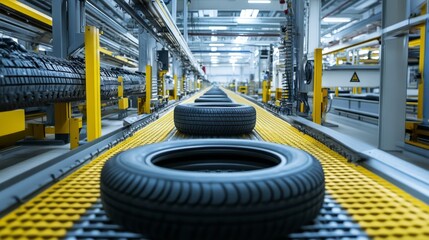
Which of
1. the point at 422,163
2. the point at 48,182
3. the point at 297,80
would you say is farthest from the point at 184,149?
the point at 297,80

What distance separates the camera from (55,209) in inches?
42.3

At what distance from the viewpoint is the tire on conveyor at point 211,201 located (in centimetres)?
85

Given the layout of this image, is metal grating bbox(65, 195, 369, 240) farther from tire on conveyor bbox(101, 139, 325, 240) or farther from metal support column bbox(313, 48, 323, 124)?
metal support column bbox(313, 48, 323, 124)

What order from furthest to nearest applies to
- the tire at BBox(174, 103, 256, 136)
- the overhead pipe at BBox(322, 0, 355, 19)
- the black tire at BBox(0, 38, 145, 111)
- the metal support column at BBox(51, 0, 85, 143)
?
the overhead pipe at BBox(322, 0, 355, 19)
the metal support column at BBox(51, 0, 85, 143)
the tire at BBox(174, 103, 256, 136)
the black tire at BBox(0, 38, 145, 111)

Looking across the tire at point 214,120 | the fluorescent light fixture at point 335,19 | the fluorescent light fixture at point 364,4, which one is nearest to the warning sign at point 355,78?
the tire at point 214,120

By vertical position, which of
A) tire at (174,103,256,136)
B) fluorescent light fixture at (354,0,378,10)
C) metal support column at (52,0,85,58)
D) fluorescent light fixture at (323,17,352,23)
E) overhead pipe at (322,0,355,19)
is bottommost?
tire at (174,103,256,136)

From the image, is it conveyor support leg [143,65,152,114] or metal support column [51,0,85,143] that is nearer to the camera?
metal support column [51,0,85,143]

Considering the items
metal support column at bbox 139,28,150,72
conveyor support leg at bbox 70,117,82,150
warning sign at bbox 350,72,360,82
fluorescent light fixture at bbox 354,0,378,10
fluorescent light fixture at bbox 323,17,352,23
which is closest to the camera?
conveyor support leg at bbox 70,117,82,150

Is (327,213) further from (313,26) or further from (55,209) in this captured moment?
(313,26)

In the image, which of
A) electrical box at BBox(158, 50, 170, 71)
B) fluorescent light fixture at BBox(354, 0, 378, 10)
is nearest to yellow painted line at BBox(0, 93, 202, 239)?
electrical box at BBox(158, 50, 170, 71)

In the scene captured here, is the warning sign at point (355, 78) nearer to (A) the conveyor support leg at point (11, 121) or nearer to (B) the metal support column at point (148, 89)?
(B) the metal support column at point (148, 89)

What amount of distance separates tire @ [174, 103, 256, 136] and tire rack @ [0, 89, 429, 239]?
1090 mm

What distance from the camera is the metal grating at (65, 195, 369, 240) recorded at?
0.89 meters

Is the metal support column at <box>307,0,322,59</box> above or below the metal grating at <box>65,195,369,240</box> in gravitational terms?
above
